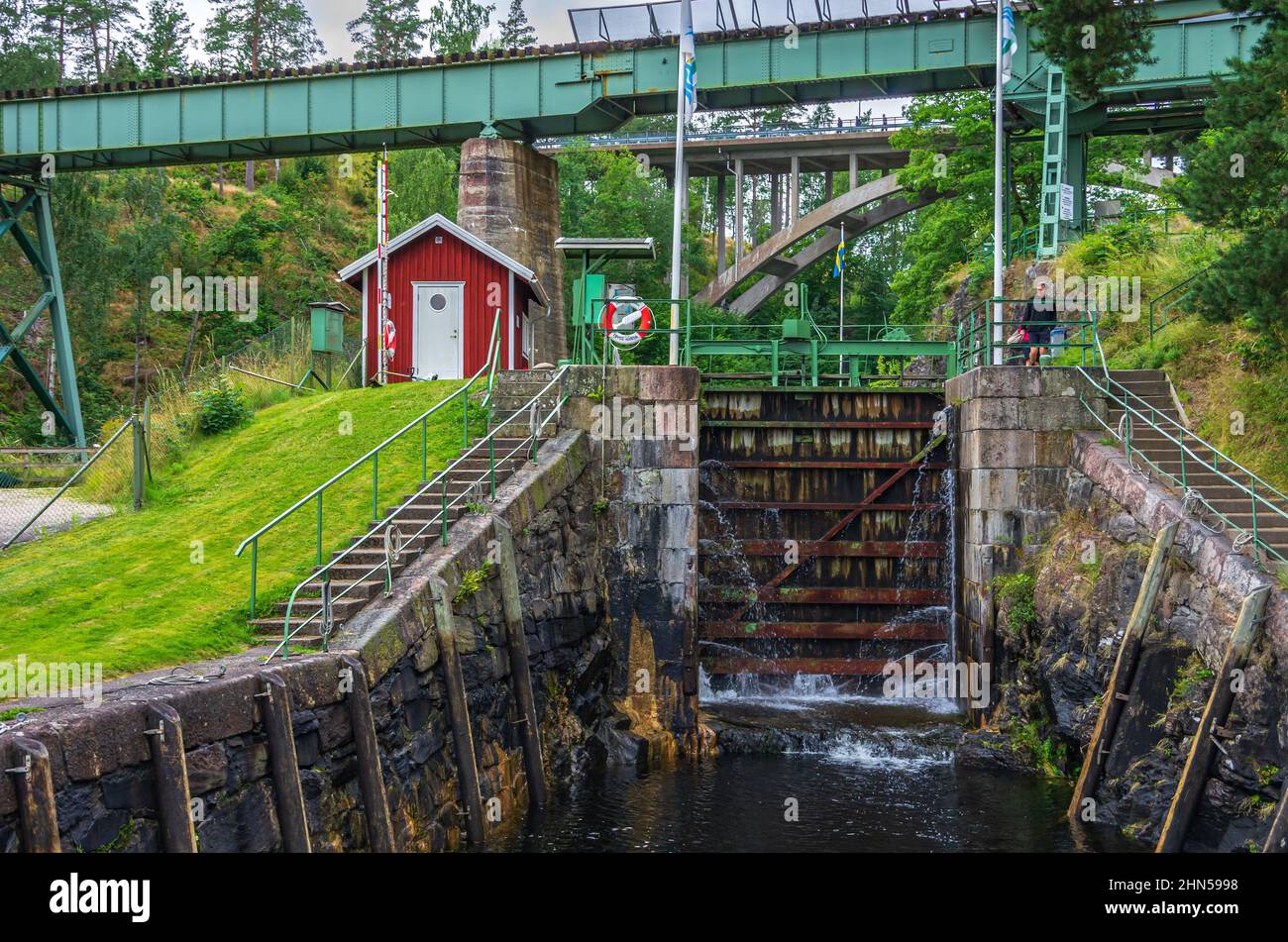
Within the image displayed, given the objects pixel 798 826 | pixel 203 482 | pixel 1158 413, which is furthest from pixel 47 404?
pixel 1158 413

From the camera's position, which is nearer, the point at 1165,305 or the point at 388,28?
the point at 1165,305

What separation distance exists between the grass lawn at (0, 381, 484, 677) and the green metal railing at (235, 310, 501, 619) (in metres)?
0.15

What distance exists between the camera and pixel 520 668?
50.1 feet

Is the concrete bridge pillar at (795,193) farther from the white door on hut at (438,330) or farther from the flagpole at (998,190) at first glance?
the white door on hut at (438,330)

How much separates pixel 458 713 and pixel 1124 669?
7.88 m

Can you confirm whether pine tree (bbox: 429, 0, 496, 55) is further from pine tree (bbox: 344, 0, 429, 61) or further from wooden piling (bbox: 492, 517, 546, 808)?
wooden piling (bbox: 492, 517, 546, 808)

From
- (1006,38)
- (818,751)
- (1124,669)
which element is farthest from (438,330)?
(1124,669)

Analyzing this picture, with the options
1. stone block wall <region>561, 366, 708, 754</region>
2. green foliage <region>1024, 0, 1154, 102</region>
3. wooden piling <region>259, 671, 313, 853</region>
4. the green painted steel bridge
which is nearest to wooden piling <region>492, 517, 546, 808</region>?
stone block wall <region>561, 366, 708, 754</region>

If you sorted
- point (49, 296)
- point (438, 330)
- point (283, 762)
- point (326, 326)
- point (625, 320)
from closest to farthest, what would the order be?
1. point (283, 762)
2. point (625, 320)
3. point (438, 330)
4. point (326, 326)
5. point (49, 296)

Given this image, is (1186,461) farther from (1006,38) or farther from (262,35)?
(262,35)

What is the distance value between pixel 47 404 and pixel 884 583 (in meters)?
20.7
